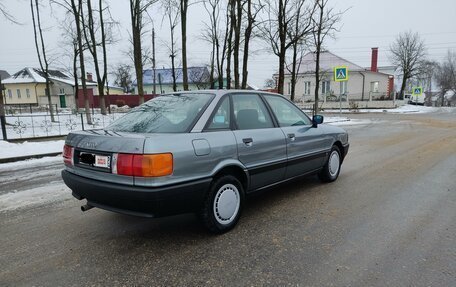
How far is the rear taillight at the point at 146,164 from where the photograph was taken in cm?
292

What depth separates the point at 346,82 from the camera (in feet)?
150

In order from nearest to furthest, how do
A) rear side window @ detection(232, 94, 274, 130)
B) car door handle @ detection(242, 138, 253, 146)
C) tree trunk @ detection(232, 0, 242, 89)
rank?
car door handle @ detection(242, 138, 253, 146), rear side window @ detection(232, 94, 274, 130), tree trunk @ detection(232, 0, 242, 89)

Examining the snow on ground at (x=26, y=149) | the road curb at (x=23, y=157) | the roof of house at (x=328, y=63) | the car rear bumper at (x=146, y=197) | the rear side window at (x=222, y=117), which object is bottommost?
the road curb at (x=23, y=157)

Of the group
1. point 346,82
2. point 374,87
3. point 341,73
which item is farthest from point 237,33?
point 374,87

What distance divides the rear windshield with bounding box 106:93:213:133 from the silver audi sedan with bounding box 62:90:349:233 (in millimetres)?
13

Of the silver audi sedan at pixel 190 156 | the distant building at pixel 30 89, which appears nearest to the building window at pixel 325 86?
the distant building at pixel 30 89

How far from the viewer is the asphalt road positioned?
9.00ft

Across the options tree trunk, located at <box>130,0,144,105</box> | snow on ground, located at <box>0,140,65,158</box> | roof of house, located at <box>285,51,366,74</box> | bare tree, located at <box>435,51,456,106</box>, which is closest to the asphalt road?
snow on ground, located at <box>0,140,65,158</box>

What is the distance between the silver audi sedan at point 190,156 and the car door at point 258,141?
12 mm

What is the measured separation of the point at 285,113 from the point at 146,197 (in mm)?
2568

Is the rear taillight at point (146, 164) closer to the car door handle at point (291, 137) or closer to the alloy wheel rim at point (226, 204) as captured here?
the alloy wheel rim at point (226, 204)

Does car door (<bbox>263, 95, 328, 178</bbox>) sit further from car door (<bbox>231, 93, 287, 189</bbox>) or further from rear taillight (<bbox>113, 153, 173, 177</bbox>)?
rear taillight (<bbox>113, 153, 173, 177</bbox>)

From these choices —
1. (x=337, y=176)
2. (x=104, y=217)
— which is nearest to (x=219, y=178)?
(x=104, y=217)

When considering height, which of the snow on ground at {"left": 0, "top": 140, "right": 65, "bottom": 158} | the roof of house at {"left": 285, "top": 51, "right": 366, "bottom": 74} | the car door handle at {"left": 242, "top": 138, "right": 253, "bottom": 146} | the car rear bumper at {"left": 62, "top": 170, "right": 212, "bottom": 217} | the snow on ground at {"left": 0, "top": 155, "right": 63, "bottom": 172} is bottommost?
the snow on ground at {"left": 0, "top": 155, "right": 63, "bottom": 172}
